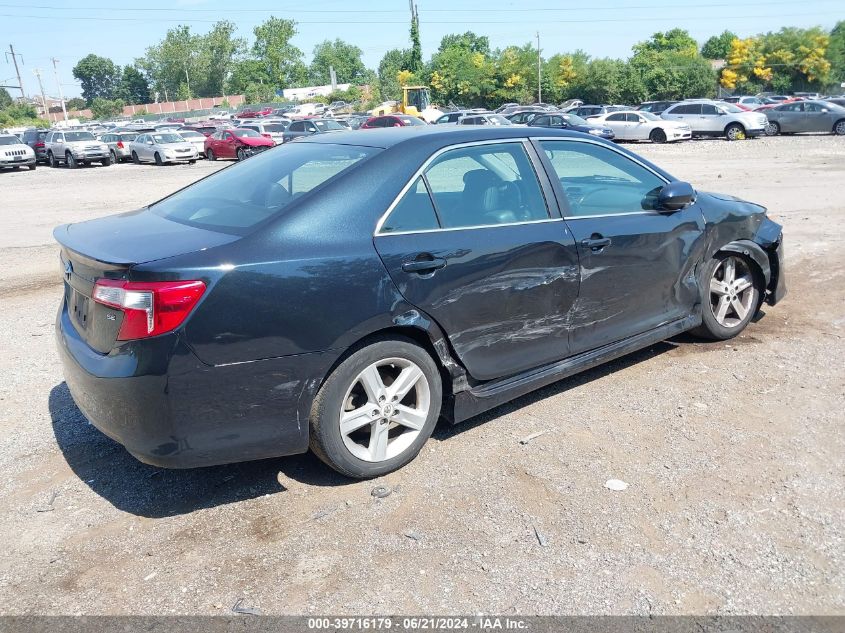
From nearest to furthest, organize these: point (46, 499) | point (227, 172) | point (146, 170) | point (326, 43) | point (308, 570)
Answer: point (308, 570) → point (46, 499) → point (227, 172) → point (146, 170) → point (326, 43)

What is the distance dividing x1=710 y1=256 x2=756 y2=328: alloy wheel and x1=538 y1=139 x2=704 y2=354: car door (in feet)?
1.32

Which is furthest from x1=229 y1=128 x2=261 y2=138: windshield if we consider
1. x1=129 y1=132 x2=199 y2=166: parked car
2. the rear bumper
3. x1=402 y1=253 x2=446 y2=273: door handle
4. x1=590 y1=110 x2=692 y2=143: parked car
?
the rear bumper

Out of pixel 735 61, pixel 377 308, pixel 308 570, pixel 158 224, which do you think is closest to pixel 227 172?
pixel 158 224

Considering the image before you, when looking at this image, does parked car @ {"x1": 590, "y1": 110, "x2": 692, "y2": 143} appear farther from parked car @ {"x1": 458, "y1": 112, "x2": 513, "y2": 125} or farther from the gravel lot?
the gravel lot

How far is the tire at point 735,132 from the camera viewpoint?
30281 millimetres

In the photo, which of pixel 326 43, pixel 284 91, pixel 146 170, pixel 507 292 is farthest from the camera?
pixel 326 43

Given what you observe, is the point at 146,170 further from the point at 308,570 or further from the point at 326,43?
the point at 326,43

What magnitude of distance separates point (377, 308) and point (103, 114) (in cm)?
12397

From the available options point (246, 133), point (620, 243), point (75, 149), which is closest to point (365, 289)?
point (620, 243)

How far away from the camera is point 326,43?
15112 centimetres

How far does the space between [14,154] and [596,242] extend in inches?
1273

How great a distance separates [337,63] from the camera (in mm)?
147875

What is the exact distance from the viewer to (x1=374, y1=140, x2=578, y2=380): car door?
3.68m

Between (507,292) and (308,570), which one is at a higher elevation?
(507,292)
